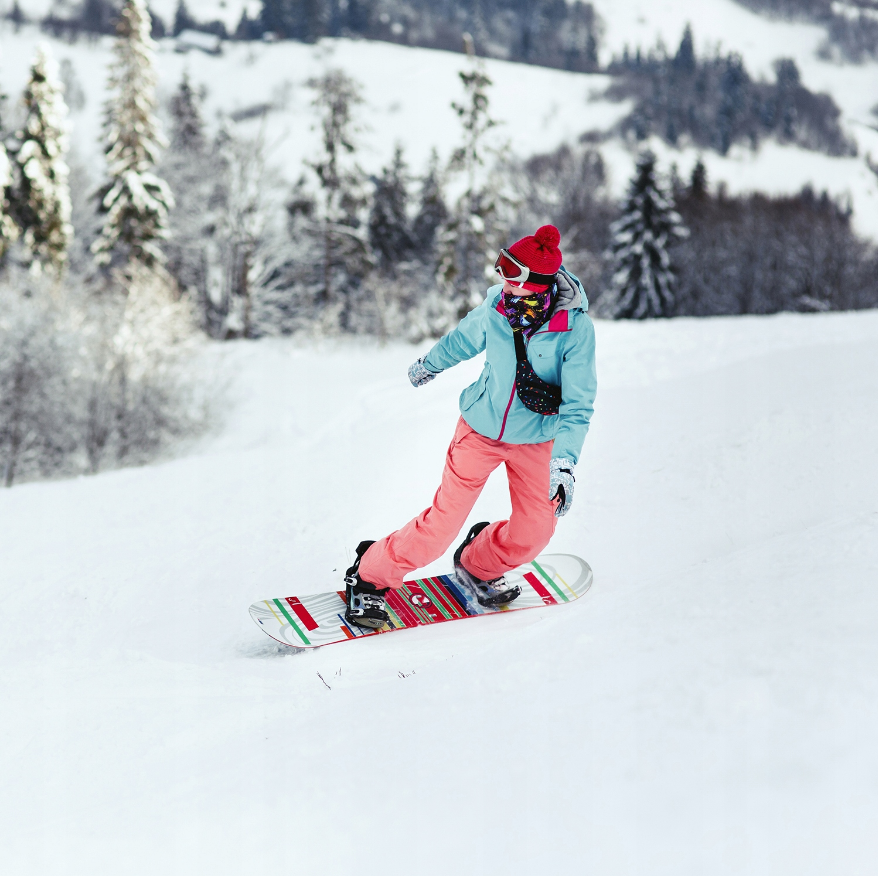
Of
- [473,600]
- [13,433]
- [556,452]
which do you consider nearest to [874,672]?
[556,452]

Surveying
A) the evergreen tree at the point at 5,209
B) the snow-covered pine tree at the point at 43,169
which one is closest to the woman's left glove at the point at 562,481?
the evergreen tree at the point at 5,209

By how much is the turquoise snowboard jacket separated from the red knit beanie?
0.13 meters

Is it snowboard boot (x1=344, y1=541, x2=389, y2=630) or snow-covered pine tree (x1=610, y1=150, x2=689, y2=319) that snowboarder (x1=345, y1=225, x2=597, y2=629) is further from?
snow-covered pine tree (x1=610, y1=150, x2=689, y2=319)

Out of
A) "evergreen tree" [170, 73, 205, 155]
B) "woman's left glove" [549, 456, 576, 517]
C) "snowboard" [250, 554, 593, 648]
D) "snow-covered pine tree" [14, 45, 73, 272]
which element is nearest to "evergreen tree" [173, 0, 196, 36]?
"evergreen tree" [170, 73, 205, 155]

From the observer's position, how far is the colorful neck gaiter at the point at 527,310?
3.18 meters

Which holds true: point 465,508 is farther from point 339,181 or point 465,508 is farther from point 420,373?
point 339,181

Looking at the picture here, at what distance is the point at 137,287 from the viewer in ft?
61.3

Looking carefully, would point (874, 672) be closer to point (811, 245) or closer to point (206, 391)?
point (206, 391)

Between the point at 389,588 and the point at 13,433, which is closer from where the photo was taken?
the point at 389,588

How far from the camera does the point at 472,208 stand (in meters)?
22.7

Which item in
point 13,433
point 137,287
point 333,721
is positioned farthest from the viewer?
point 137,287

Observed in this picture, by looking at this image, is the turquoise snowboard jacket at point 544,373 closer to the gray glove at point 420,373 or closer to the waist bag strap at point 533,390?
the waist bag strap at point 533,390

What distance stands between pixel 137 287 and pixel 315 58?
2813 inches

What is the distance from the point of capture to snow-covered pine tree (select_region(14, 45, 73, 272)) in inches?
865
